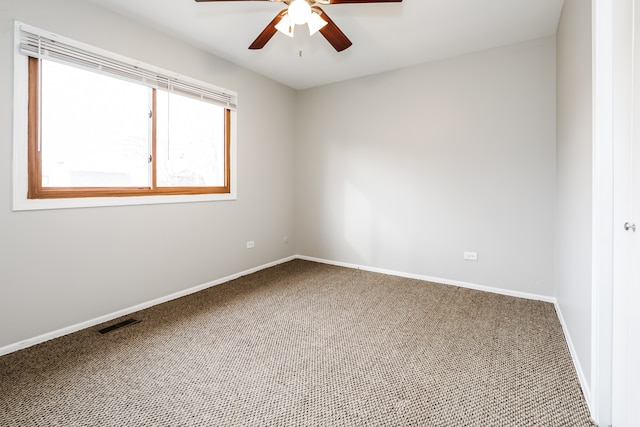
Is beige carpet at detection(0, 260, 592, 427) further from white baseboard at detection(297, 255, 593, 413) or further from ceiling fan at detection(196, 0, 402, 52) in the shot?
ceiling fan at detection(196, 0, 402, 52)

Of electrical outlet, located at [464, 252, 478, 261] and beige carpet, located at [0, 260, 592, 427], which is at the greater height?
electrical outlet, located at [464, 252, 478, 261]

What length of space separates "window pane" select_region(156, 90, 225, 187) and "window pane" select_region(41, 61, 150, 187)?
0.56ft

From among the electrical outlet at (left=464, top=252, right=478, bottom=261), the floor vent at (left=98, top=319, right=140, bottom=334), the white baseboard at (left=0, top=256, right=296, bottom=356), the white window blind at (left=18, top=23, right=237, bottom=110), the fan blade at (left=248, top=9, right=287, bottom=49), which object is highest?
the fan blade at (left=248, top=9, right=287, bottom=49)

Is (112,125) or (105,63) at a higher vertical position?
(105,63)

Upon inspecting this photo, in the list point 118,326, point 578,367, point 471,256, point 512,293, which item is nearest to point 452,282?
point 471,256

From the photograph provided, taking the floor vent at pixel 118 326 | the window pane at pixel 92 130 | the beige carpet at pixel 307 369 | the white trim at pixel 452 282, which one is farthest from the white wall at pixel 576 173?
the window pane at pixel 92 130

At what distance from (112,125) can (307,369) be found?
2617 millimetres

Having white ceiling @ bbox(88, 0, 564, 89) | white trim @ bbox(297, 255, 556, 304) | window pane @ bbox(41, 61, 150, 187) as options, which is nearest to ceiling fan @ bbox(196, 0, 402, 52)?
white ceiling @ bbox(88, 0, 564, 89)

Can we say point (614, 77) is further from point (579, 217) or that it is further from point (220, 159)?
point (220, 159)

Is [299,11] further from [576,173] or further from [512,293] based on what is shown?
[512,293]

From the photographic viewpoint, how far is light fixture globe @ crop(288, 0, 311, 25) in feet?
6.07

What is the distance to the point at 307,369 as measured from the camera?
1855 mm

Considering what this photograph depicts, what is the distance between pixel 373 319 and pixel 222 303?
148cm

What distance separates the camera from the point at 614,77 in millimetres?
1335
